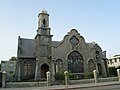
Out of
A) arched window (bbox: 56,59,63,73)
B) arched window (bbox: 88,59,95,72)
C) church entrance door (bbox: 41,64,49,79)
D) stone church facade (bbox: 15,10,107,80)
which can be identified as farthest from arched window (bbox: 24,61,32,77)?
arched window (bbox: 88,59,95,72)

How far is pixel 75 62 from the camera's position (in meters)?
41.6

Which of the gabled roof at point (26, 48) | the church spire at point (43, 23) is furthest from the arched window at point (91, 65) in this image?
the church spire at point (43, 23)

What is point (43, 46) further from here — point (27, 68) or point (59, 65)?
point (27, 68)

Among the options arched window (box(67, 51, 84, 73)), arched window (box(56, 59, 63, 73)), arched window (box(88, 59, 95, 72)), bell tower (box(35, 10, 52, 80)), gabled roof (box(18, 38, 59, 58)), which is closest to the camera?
arched window (box(56, 59, 63, 73))

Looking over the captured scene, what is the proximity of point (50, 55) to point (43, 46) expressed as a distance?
8.50 ft

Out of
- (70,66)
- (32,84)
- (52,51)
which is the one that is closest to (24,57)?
(52,51)

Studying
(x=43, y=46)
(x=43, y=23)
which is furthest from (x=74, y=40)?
(x=43, y=23)

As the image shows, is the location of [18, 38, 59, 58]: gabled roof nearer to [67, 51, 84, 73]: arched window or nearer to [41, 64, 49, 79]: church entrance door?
[41, 64, 49, 79]: church entrance door

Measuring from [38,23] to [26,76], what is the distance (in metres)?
12.4

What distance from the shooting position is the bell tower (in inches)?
1555

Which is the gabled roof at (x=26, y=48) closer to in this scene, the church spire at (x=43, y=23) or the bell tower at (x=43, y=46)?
the bell tower at (x=43, y=46)

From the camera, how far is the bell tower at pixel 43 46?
39500 millimetres

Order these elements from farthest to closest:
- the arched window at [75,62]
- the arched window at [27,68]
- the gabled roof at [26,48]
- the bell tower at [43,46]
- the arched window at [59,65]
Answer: the gabled roof at [26,48] → the arched window at [75,62] → the arched window at [27,68] → the bell tower at [43,46] → the arched window at [59,65]

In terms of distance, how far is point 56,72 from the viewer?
3869 centimetres
